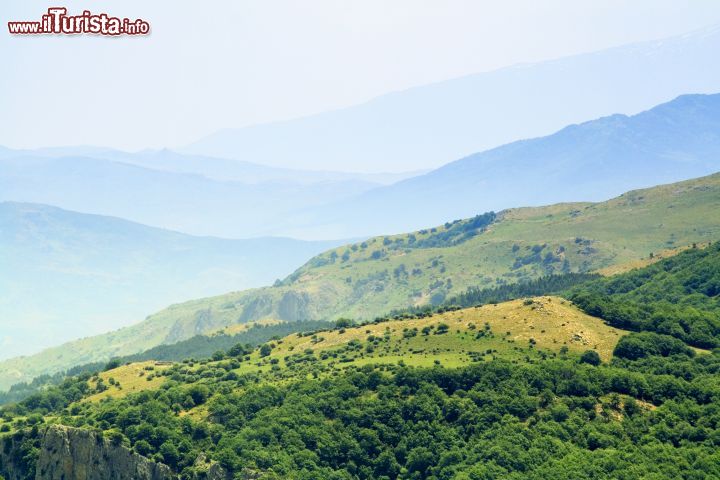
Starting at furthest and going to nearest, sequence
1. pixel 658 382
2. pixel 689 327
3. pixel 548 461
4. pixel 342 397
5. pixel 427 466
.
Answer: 1. pixel 689 327
2. pixel 342 397
3. pixel 658 382
4. pixel 427 466
5. pixel 548 461

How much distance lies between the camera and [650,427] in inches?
5251

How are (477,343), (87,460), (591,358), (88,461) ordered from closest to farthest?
(88,461)
(87,460)
(591,358)
(477,343)

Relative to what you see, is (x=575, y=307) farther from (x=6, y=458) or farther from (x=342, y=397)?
(x=6, y=458)

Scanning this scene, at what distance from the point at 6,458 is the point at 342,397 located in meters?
56.8

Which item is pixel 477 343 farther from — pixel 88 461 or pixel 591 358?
pixel 88 461

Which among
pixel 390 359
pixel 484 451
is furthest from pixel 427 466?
pixel 390 359

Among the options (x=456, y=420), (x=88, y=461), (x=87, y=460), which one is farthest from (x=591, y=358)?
(x=87, y=460)

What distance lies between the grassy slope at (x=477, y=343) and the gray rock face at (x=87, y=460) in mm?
38431

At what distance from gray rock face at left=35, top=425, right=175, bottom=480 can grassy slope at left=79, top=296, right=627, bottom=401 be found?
38.4m

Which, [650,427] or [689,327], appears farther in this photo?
[689,327]

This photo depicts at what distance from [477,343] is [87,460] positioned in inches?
2929

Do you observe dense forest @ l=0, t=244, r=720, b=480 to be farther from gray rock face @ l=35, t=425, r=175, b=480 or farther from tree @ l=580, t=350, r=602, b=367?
gray rock face @ l=35, t=425, r=175, b=480

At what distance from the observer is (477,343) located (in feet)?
588

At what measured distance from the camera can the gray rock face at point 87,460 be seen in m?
141
